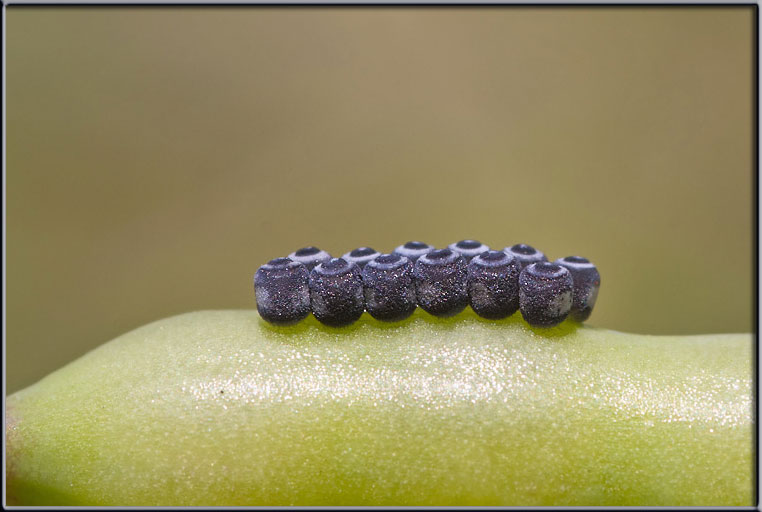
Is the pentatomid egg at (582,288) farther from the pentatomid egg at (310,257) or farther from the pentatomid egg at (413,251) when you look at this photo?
the pentatomid egg at (310,257)

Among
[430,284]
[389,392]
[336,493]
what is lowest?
[336,493]

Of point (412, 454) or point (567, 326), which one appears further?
point (567, 326)

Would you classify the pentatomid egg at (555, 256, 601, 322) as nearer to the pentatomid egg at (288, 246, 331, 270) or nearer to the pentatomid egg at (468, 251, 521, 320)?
the pentatomid egg at (468, 251, 521, 320)

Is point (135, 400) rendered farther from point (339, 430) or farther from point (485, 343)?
point (485, 343)

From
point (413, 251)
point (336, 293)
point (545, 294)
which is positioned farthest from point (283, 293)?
point (545, 294)

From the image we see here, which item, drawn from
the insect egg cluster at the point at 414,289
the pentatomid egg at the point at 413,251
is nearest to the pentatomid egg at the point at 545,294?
the insect egg cluster at the point at 414,289

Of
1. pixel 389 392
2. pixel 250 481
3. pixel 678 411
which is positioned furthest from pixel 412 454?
pixel 678 411

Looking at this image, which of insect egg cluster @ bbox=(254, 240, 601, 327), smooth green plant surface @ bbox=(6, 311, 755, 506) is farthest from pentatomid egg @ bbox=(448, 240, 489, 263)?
smooth green plant surface @ bbox=(6, 311, 755, 506)

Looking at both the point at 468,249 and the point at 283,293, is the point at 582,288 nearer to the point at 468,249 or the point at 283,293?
the point at 468,249
